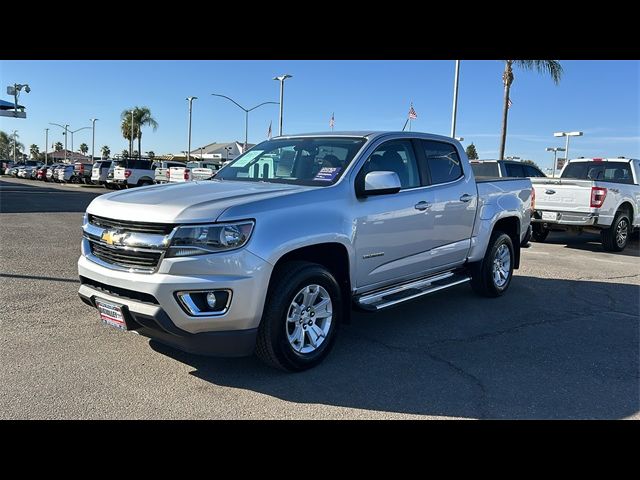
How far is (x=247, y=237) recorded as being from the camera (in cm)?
362

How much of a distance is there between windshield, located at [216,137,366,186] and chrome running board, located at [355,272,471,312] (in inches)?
43.5

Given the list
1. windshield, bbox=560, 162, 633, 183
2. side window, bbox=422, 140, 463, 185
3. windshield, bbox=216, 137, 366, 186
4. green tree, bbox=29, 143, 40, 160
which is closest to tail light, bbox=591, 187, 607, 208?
windshield, bbox=560, 162, 633, 183

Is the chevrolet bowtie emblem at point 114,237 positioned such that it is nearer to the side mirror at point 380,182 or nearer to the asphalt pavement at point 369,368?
the asphalt pavement at point 369,368

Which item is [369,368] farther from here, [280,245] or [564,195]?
[564,195]

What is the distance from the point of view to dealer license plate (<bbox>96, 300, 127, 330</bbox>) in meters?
3.73

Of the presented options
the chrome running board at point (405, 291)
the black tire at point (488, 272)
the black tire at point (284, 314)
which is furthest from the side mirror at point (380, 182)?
the black tire at point (488, 272)

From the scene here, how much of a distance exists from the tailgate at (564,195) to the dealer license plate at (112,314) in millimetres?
9831

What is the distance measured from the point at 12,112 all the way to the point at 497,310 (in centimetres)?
3053

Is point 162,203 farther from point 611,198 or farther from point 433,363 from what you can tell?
point 611,198

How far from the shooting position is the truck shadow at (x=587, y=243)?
11812 millimetres

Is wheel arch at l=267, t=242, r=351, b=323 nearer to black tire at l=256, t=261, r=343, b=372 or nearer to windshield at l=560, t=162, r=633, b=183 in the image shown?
black tire at l=256, t=261, r=343, b=372

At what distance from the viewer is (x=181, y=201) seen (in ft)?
12.5
